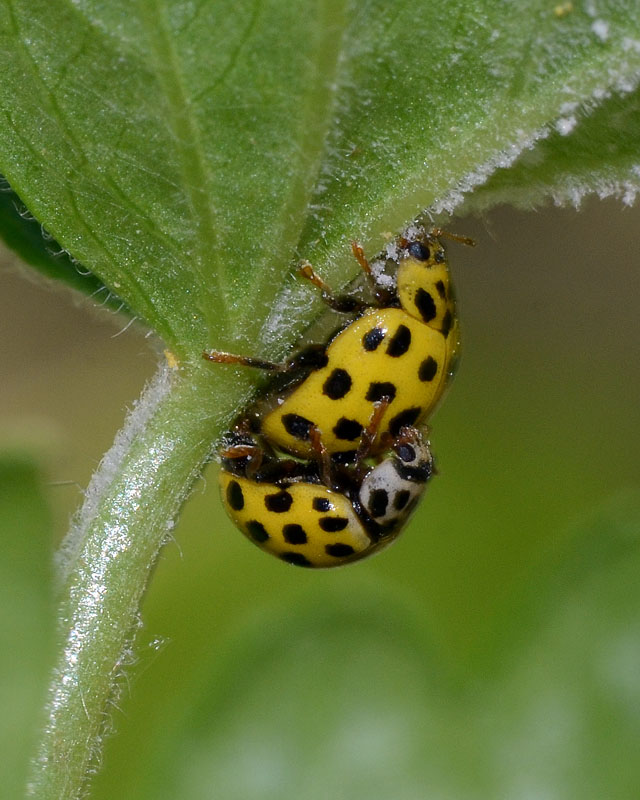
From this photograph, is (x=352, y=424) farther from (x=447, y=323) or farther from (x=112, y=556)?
(x=112, y=556)

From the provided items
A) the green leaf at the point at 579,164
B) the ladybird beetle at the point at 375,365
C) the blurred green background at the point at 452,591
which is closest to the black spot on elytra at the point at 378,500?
the ladybird beetle at the point at 375,365

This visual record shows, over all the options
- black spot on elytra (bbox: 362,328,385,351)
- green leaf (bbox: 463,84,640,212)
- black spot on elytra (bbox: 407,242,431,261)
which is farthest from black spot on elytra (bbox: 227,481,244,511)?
green leaf (bbox: 463,84,640,212)

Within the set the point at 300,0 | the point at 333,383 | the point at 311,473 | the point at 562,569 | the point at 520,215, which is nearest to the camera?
the point at 300,0

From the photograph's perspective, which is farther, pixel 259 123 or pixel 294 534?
pixel 294 534

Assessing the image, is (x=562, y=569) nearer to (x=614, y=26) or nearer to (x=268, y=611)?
(x=268, y=611)

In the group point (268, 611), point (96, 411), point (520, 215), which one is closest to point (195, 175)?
point (268, 611)

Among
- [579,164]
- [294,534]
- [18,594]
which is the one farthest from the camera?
[18,594]

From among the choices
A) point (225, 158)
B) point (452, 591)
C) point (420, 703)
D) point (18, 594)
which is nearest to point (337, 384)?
point (225, 158)
